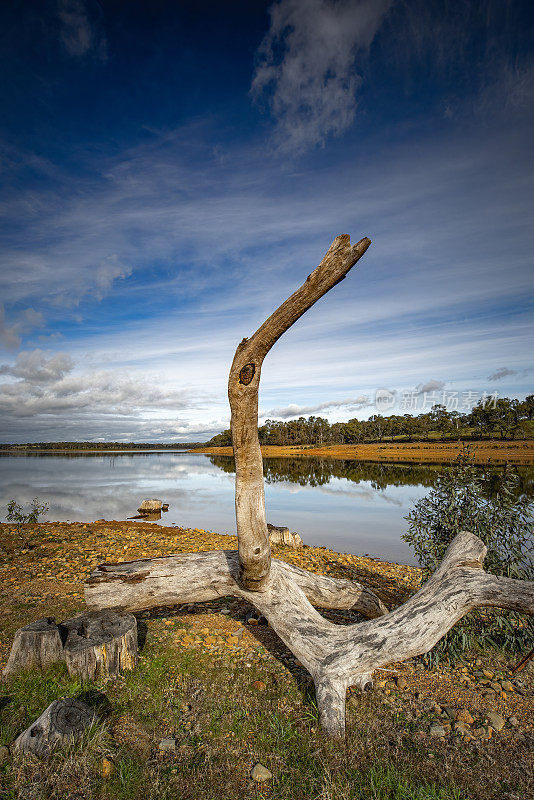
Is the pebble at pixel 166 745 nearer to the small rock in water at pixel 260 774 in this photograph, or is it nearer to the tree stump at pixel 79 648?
the small rock in water at pixel 260 774

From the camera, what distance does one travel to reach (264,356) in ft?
16.4

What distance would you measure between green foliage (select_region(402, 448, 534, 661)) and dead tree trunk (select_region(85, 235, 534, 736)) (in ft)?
2.06

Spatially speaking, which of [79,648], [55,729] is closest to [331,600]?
[79,648]

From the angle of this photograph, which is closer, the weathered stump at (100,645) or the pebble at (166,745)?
the pebble at (166,745)

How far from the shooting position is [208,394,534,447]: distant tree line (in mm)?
78312

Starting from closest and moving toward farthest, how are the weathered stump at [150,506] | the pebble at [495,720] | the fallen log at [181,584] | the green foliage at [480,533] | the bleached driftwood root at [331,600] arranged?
the pebble at [495,720] → the bleached driftwood root at [331,600] → the green foliage at [480,533] → the fallen log at [181,584] → the weathered stump at [150,506]

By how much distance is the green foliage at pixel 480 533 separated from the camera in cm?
567

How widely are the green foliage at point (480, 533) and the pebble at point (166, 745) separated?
3.54m

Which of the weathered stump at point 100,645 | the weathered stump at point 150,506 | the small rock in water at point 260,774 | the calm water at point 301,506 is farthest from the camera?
the weathered stump at point 150,506

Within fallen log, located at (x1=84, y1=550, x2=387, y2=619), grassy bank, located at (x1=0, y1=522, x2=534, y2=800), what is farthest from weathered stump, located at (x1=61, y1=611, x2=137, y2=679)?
fallen log, located at (x1=84, y1=550, x2=387, y2=619)

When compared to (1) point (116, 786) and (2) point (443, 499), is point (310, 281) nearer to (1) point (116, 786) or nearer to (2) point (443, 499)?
(2) point (443, 499)

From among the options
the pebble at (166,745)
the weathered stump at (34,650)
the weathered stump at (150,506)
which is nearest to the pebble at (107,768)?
the pebble at (166,745)

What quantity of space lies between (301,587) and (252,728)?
7.43 ft

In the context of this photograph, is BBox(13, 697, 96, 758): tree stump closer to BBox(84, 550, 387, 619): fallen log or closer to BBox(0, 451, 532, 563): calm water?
BBox(84, 550, 387, 619): fallen log
